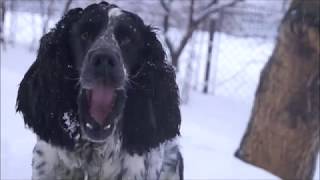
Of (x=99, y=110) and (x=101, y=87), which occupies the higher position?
(x=101, y=87)

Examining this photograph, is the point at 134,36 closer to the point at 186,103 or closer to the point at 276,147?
the point at 276,147

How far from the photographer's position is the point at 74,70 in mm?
3645

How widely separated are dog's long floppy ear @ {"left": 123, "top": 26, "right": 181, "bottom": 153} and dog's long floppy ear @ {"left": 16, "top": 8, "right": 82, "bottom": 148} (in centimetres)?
30

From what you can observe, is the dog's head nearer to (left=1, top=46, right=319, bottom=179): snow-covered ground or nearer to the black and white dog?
the black and white dog

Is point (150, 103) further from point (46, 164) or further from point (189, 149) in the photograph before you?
point (189, 149)

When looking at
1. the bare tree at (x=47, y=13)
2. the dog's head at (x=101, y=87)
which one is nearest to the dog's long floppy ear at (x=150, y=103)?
the dog's head at (x=101, y=87)

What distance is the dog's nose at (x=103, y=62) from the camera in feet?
10.5

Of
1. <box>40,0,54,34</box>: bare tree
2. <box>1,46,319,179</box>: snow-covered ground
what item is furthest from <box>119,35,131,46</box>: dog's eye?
<box>40,0,54,34</box>: bare tree

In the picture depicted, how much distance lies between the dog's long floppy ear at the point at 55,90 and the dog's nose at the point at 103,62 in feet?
1.43

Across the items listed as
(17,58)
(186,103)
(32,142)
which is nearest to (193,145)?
(32,142)

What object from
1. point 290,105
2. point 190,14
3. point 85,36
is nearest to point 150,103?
point 85,36

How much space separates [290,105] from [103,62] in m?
3.27

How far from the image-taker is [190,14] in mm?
9633

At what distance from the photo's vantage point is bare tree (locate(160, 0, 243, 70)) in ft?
31.6
